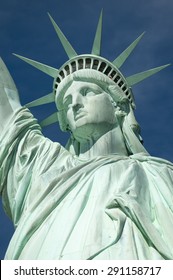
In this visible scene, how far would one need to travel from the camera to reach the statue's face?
14.5 meters

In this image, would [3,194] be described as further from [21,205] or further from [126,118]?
[126,118]

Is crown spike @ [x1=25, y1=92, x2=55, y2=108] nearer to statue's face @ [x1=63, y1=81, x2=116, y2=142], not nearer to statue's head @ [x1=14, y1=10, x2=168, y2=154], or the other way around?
statue's head @ [x1=14, y1=10, x2=168, y2=154]

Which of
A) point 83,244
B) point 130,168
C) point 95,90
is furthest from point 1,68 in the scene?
point 83,244

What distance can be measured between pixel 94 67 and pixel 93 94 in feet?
1.99

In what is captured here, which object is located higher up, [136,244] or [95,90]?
[95,90]

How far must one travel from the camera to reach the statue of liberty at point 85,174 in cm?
1221

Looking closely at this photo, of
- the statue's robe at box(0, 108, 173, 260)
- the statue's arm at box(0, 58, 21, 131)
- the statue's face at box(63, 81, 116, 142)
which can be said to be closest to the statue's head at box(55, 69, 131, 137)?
the statue's face at box(63, 81, 116, 142)

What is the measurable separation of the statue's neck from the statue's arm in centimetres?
116

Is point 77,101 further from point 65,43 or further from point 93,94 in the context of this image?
point 65,43
